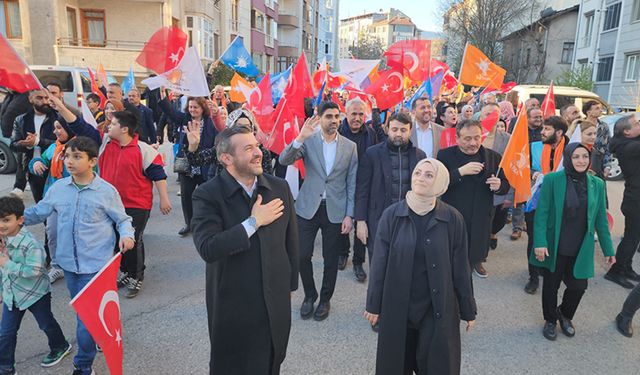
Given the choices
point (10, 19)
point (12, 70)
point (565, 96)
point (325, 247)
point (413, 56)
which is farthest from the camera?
point (10, 19)

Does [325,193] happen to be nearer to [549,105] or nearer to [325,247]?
[325,247]

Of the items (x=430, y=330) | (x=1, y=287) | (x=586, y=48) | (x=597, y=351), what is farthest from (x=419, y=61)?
(x=586, y=48)

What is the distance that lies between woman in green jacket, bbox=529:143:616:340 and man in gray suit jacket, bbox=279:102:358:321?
1.72 metres

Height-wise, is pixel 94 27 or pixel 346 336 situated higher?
pixel 94 27

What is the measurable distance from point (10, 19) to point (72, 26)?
2.50m

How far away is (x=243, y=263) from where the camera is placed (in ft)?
8.00

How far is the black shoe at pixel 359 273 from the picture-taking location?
5.07 meters

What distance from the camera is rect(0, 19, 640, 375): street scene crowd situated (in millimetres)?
2498

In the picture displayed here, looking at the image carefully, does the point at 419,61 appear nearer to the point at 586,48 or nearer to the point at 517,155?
the point at 517,155

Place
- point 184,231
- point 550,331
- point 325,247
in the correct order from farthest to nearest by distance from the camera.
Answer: point 184,231
point 325,247
point 550,331

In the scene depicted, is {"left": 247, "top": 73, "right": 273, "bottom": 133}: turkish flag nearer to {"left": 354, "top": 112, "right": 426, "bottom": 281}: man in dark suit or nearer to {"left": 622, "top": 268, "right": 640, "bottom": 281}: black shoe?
{"left": 354, "top": 112, "right": 426, "bottom": 281}: man in dark suit

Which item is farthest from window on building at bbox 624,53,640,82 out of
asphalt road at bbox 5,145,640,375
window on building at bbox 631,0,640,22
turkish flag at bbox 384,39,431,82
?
asphalt road at bbox 5,145,640,375

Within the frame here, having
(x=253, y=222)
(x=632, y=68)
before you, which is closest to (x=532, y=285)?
(x=253, y=222)

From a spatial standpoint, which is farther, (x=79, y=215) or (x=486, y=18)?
(x=486, y=18)
